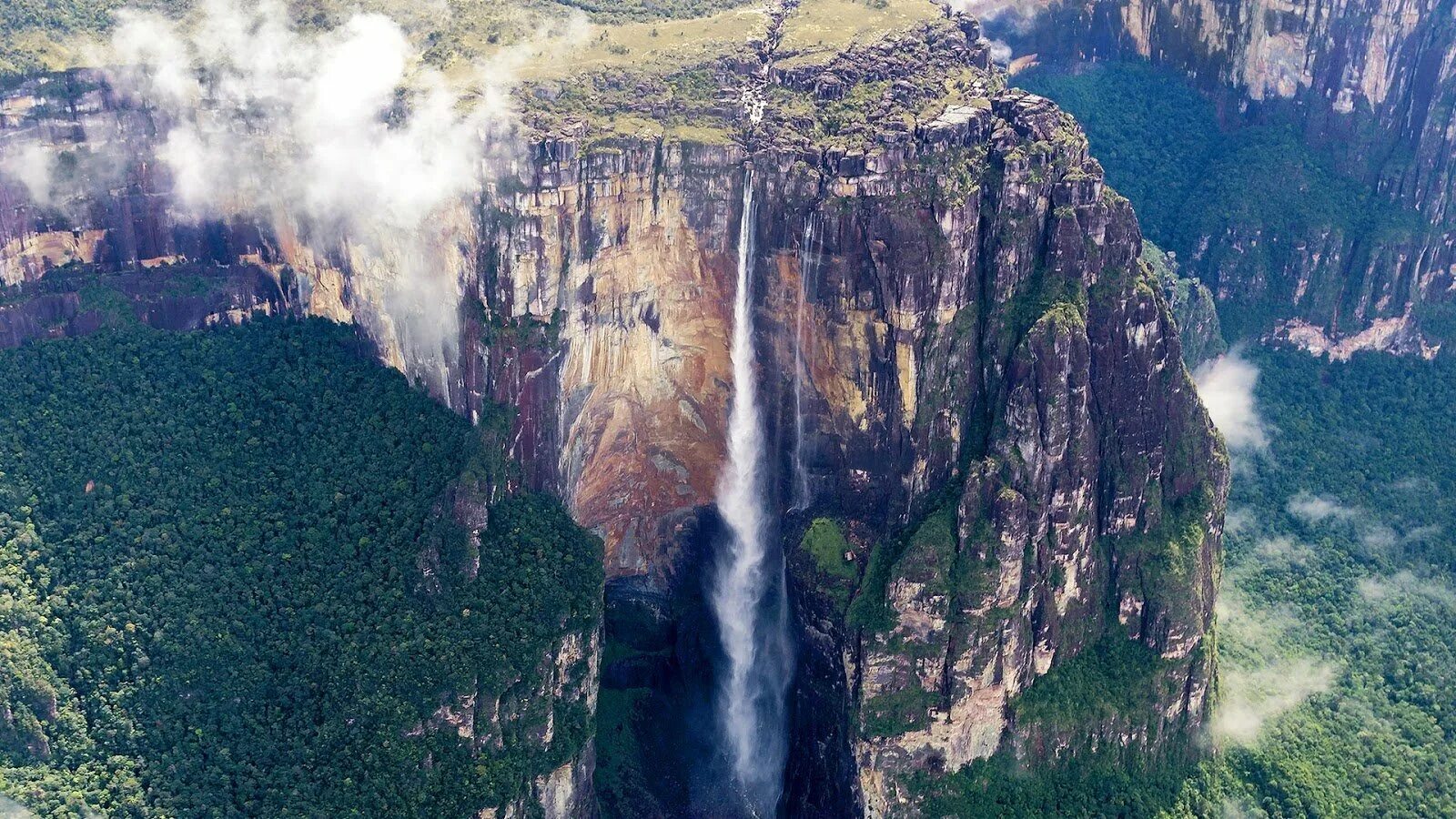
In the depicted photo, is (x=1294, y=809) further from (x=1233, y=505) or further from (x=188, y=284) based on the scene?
(x=188, y=284)

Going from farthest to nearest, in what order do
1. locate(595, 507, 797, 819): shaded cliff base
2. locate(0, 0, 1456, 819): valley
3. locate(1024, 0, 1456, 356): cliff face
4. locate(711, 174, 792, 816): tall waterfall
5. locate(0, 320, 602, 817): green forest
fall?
locate(1024, 0, 1456, 356): cliff face, locate(711, 174, 792, 816): tall waterfall, locate(595, 507, 797, 819): shaded cliff base, locate(0, 0, 1456, 819): valley, locate(0, 320, 602, 817): green forest

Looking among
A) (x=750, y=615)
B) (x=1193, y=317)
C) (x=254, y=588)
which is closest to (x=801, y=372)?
(x=750, y=615)

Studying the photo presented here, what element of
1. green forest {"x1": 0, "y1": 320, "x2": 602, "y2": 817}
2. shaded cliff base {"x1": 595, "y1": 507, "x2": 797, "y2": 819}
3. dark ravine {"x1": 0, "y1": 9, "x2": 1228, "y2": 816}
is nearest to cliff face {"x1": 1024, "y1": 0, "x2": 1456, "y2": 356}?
dark ravine {"x1": 0, "y1": 9, "x2": 1228, "y2": 816}

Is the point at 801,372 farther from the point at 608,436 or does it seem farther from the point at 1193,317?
the point at 1193,317

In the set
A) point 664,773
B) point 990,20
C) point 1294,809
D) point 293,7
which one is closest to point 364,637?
point 664,773

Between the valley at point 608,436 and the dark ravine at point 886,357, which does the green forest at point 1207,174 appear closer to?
the valley at point 608,436

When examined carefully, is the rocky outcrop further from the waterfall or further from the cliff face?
the waterfall
